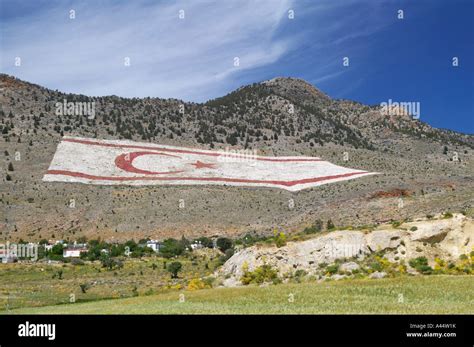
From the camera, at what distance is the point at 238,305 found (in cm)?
1527

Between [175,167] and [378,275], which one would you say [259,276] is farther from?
[175,167]

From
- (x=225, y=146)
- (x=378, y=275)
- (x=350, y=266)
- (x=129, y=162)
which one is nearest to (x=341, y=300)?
(x=378, y=275)

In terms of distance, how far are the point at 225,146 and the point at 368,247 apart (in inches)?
2760

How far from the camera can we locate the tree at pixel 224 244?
50.5m

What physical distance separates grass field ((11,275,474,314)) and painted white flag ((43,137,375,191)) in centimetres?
5407

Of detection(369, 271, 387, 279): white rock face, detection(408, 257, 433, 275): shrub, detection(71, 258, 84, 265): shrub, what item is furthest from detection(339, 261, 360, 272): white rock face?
detection(71, 258, 84, 265): shrub

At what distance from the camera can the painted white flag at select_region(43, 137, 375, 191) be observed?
74.1m

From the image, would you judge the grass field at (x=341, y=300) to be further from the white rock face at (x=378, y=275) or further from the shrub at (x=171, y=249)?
the shrub at (x=171, y=249)

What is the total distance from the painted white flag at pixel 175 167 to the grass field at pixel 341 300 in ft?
177

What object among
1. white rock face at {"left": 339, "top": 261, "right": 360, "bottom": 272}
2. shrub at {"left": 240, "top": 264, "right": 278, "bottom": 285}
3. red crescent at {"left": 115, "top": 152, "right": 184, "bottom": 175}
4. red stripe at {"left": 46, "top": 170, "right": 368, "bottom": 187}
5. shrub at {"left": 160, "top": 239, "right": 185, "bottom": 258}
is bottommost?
shrub at {"left": 160, "top": 239, "right": 185, "bottom": 258}

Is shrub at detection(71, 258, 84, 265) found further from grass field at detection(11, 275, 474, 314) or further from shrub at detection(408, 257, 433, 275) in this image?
shrub at detection(408, 257, 433, 275)

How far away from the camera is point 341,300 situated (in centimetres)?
1496

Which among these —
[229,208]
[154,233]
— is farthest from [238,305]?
[229,208]

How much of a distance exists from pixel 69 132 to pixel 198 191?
106ft
